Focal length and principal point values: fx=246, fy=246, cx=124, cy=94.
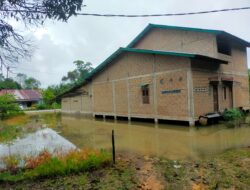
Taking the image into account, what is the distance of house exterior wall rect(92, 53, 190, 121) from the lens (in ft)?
49.0

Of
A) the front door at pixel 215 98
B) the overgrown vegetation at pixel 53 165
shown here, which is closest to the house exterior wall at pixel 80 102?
the front door at pixel 215 98

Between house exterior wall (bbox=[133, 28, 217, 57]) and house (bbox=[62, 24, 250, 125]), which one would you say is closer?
house (bbox=[62, 24, 250, 125])

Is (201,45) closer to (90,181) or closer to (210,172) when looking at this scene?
(210,172)

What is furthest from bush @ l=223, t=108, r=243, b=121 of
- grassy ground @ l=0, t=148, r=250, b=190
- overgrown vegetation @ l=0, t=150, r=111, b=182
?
overgrown vegetation @ l=0, t=150, r=111, b=182

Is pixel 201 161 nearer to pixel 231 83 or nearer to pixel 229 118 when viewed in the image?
pixel 229 118

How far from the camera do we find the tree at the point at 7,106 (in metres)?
28.6

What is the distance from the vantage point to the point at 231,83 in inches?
706

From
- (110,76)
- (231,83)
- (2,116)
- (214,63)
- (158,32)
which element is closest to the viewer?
(214,63)

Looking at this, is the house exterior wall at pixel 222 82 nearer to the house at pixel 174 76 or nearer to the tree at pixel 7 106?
the house at pixel 174 76

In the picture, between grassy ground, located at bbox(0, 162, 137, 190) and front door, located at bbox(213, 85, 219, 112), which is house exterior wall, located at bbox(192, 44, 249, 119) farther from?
grassy ground, located at bbox(0, 162, 137, 190)

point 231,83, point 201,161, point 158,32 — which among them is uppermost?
point 158,32

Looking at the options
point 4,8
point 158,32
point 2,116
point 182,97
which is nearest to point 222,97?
point 182,97

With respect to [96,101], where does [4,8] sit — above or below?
above

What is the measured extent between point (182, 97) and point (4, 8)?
11.4 m
